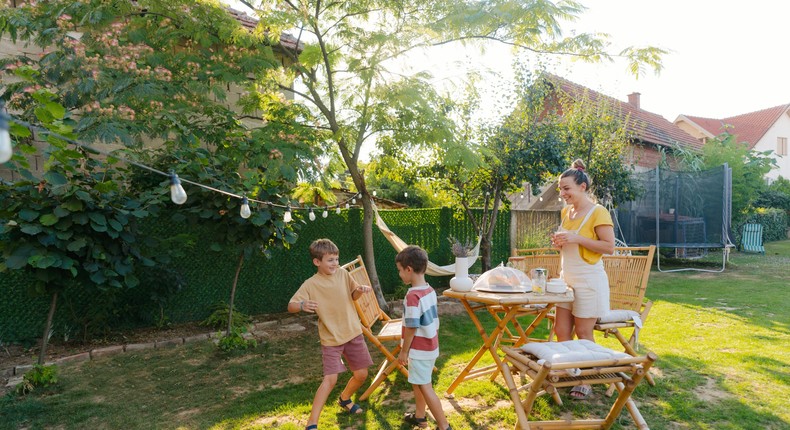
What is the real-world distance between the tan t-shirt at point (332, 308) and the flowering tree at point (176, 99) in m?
1.44

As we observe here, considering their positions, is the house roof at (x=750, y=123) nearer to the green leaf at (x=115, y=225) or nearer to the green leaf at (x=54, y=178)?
the green leaf at (x=115, y=225)

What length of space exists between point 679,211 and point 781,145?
25557 mm

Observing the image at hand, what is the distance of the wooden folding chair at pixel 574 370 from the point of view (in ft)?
7.86

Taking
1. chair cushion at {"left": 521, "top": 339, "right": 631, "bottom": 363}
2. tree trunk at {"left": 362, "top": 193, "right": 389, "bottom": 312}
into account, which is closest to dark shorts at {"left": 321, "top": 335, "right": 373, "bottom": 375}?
chair cushion at {"left": 521, "top": 339, "right": 631, "bottom": 363}

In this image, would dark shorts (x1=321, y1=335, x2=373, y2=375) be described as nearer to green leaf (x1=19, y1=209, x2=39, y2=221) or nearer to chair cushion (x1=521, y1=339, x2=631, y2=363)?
chair cushion (x1=521, y1=339, x2=631, y2=363)

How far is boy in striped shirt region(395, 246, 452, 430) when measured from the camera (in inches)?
108

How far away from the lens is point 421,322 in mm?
2773

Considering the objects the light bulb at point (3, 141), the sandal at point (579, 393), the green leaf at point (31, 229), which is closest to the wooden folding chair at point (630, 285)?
the sandal at point (579, 393)

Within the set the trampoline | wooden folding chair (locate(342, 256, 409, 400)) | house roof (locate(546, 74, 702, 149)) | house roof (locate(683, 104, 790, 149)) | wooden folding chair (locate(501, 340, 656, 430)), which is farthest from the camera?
house roof (locate(683, 104, 790, 149))

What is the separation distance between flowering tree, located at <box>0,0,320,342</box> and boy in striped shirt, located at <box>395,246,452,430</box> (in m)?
1.91

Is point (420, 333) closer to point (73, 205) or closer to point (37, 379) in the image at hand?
point (73, 205)

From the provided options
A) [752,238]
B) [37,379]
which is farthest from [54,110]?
[752,238]

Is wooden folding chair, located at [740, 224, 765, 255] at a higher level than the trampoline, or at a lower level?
lower

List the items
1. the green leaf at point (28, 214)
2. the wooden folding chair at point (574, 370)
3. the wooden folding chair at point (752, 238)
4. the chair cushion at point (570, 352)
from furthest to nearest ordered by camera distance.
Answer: the wooden folding chair at point (752, 238) → the green leaf at point (28, 214) → the chair cushion at point (570, 352) → the wooden folding chair at point (574, 370)
